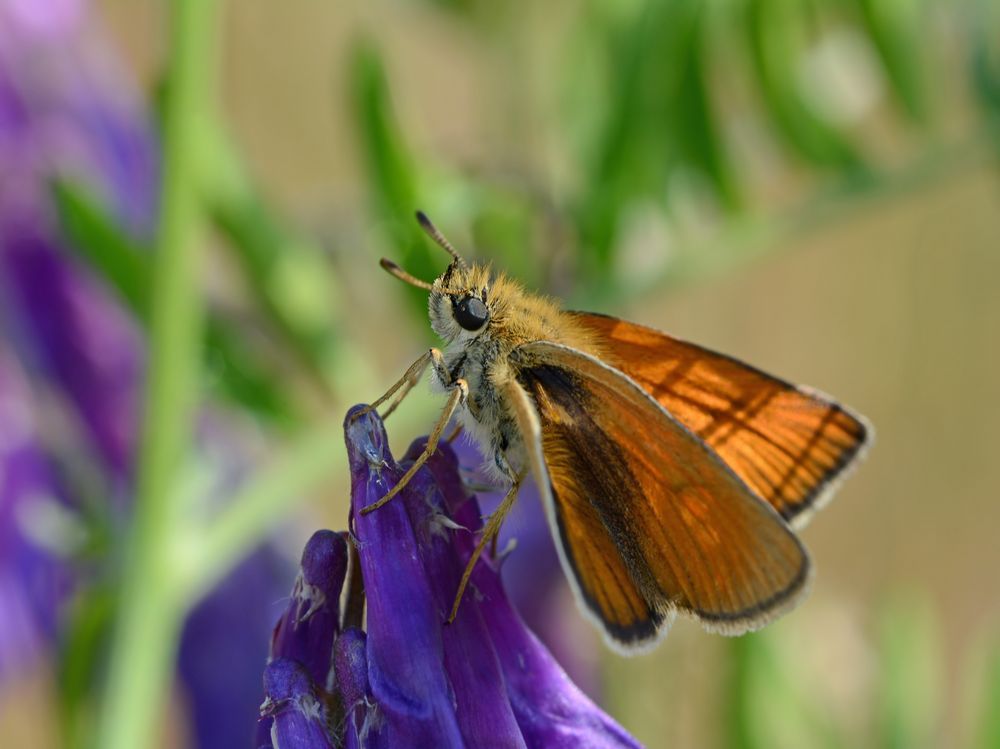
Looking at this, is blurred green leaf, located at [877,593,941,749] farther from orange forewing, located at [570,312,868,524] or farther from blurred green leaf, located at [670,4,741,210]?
orange forewing, located at [570,312,868,524]

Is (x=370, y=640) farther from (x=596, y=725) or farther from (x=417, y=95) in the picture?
(x=417, y=95)

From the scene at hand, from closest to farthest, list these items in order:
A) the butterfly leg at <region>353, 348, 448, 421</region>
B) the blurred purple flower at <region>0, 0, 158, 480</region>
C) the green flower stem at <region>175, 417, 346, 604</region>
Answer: the butterfly leg at <region>353, 348, 448, 421</region>, the green flower stem at <region>175, 417, 346, 604</region>, the blurred purple flower at <region>0, 0, 158, 480</region>

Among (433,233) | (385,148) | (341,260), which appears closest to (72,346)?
(341,260)

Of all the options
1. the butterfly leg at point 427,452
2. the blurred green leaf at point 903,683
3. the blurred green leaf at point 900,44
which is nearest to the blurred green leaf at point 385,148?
the butterfly leg at point 427,452

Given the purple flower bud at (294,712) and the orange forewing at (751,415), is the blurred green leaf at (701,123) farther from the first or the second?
the purple flower bud at (294,712)

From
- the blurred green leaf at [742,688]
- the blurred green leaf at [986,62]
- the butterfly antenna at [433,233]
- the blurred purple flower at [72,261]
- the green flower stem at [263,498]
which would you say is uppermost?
the blurred purple flower at [72,261]

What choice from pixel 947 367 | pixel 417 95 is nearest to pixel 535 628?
pixel 417 95

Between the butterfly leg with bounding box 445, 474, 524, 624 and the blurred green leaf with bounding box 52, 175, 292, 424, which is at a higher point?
the blurred green leaf with bounding box 52, 175, 292, 424

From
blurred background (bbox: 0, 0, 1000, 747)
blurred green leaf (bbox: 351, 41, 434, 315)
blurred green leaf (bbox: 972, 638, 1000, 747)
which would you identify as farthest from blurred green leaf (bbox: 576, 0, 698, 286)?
blurred green leaf (bbox: 972, 638, 1000, 747)
